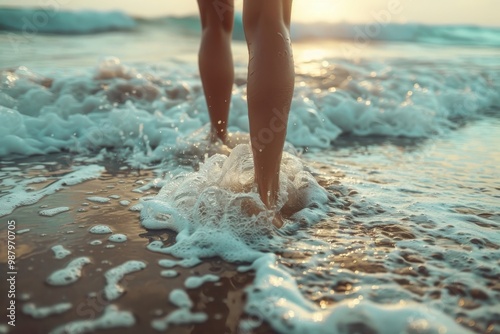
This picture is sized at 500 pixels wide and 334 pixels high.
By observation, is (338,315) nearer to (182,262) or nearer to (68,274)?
(182,262)

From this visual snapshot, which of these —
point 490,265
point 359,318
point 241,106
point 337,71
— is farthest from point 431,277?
point 337,71

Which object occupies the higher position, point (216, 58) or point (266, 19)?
point (266, 19)

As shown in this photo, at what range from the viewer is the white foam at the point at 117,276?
1.23m

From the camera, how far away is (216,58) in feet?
8.39

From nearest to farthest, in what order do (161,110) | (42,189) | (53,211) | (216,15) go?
(53,211)
(42,189)
(216,15)
(161,110)

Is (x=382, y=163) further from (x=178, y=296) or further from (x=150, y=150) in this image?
(x=178, y=296)

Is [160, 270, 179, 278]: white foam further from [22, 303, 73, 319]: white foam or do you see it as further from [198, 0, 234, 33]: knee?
[198, 0, 234, 33]: knee

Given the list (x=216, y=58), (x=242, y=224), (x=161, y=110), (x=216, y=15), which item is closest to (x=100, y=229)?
(x=242, y=224)

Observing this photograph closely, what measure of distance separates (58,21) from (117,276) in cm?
1309

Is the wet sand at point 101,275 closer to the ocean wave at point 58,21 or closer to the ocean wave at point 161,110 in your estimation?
the ocean wave at point 161,110

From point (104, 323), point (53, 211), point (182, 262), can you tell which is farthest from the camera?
point (53, 211)

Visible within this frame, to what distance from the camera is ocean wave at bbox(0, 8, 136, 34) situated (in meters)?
12.2

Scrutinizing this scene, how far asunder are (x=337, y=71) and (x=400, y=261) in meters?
5.59

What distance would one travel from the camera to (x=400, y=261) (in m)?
1.43
